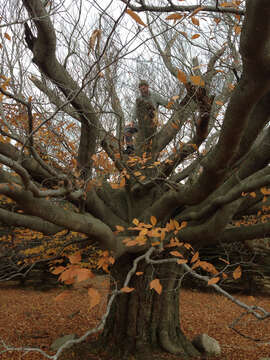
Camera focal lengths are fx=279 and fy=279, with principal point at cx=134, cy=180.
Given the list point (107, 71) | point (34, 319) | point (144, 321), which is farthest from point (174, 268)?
point (34, 319)

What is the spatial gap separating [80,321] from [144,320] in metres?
3.21

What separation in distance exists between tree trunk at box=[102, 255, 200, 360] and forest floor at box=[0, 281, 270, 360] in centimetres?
26

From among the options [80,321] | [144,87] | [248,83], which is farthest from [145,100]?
[80,321]

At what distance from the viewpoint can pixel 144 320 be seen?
4.09 m

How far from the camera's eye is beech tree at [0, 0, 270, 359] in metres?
2.05

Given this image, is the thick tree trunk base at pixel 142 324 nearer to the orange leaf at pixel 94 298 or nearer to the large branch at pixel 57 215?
the large branch at pixel 57 215

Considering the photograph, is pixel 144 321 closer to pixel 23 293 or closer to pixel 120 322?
pixel 120 322

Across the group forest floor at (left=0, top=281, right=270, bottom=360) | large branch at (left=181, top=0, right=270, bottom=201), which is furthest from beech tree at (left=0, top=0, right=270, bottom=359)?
forest floor at (left=0, top=281, right=270, bottom=360)

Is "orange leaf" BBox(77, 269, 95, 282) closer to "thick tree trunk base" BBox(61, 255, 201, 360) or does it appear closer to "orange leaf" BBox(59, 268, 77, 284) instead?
"orange leaf" BBox(59, 268, 77, 284)

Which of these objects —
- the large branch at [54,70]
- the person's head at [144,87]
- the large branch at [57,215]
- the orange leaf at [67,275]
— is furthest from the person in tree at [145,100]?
the orange leaf at [67,275]

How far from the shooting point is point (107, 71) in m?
4.39

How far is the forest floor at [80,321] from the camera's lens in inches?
192

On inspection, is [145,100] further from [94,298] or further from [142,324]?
[142,324]

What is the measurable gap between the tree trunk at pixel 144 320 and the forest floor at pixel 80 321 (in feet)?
0.86
